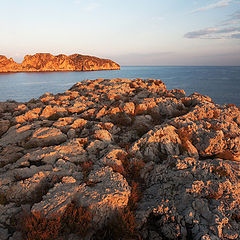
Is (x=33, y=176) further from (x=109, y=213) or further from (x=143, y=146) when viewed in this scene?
(x=143, y=146)

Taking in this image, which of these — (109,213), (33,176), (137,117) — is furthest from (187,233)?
(137,117)

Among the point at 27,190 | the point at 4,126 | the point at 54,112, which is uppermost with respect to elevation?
the point at 54,112

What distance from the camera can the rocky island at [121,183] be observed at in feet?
16.6

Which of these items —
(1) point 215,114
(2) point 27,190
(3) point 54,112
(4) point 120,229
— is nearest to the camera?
(4) point 120,229

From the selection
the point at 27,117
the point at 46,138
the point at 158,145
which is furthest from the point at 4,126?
the point at 158,145

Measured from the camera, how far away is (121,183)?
669 centimetres

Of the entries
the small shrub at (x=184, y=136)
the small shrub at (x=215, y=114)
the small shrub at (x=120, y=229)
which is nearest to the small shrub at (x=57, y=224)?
the small shrub at (x=120, y=229)

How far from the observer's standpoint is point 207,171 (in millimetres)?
7164

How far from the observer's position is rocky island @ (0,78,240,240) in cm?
507

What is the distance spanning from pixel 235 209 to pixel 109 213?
4973mm

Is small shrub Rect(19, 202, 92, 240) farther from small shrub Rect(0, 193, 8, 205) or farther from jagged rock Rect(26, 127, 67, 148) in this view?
jagged rock Rect(26, 127, 67, 148)

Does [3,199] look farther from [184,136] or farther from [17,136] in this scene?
[184,136]

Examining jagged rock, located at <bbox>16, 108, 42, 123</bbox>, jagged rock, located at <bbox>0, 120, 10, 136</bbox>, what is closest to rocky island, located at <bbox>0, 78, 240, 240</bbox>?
jagged rock, located at <bbox>0, 120, 10, 136</bbox>

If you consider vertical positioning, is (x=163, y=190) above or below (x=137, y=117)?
below
